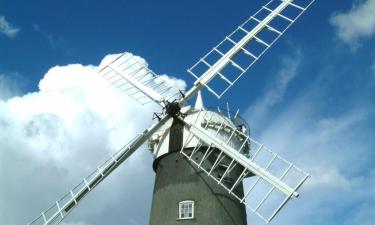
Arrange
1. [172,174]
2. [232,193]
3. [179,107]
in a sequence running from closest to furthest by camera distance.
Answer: [232,193] < [172,174] < [179,107]

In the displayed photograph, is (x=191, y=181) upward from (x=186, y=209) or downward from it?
upward

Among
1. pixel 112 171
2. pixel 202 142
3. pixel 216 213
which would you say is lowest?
pixel 216 213

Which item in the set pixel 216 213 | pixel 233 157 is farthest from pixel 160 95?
pixel 216 213

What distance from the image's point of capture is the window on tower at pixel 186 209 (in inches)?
707

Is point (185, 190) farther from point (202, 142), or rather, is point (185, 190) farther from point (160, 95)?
point (160, 95)

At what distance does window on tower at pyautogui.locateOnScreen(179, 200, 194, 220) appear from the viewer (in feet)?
59.0

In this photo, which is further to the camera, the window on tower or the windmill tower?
the windmill tower

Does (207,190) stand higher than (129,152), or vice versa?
(129,152)

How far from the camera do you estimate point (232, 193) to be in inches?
701

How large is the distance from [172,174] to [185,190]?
1150 mm

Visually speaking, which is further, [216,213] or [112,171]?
[112,171]

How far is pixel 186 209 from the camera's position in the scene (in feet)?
59.6

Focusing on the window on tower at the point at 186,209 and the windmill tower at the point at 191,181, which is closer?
the window on tower at the point at 186,209

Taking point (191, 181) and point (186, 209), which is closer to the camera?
point (186, 209)
